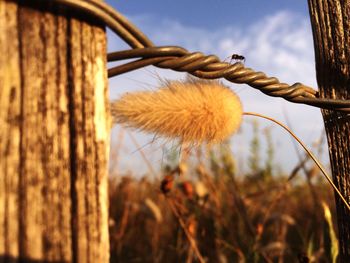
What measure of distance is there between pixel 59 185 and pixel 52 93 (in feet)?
0.45

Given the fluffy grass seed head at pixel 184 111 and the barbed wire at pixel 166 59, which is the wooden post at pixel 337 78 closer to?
the barbed wire at pixel 166 59

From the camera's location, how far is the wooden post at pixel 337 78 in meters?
1.33

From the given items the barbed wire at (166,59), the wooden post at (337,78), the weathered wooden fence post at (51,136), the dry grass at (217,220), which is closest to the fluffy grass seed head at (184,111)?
the barbed wire at (166,59)

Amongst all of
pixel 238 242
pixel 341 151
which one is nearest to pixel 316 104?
pixel 341 151

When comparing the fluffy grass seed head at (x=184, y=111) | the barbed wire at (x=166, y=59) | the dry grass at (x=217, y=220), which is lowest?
the dry grass at (x=217, y=220)

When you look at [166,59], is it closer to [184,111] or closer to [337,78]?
[184,111]

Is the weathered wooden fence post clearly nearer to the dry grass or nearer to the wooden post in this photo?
the wooden post

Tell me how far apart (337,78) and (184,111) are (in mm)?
506

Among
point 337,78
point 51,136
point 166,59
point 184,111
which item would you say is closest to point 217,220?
point 337,78

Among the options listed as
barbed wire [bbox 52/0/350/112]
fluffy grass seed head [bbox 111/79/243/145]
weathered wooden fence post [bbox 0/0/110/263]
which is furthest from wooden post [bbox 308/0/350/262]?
weathered wooden fence post [bbox 0/0/110/263]

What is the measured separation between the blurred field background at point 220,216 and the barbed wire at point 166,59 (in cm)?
42

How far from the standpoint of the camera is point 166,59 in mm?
923

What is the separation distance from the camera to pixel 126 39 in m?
0.87

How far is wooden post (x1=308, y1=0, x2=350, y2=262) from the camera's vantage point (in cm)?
133
